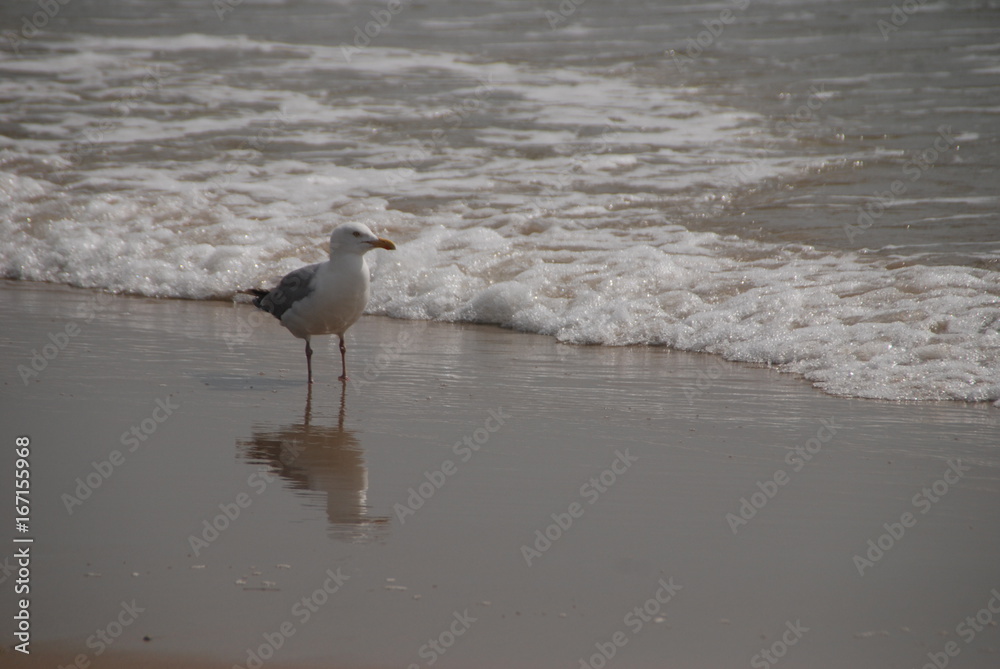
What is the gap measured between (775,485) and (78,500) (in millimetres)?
2783

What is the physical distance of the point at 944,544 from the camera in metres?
3.99

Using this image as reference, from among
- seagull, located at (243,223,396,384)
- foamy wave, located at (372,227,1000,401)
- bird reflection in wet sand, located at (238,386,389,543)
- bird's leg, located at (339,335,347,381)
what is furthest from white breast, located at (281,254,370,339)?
foamy wave, located at (372,227,1000,401)

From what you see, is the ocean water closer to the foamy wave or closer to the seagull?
the foamy wave

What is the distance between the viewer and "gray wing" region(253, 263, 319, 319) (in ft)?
22.5

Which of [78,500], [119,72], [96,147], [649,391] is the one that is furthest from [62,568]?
[119,72]

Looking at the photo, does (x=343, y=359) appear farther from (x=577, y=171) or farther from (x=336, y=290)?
(x=577, y=171)

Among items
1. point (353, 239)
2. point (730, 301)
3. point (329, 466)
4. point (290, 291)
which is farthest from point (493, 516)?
point (730, 301)

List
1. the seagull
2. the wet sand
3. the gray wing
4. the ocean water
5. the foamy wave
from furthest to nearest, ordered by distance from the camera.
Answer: the ocean water → the gray wing → the seagull → the foamy wave → the wet sand

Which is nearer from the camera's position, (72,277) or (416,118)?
(72,277)

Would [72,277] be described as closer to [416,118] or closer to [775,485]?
[416,118]

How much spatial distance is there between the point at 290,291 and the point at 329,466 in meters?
2.44

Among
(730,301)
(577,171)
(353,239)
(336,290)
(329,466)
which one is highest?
(577,171)

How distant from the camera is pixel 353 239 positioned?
673cm

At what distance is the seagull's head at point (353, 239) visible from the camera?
667cm
